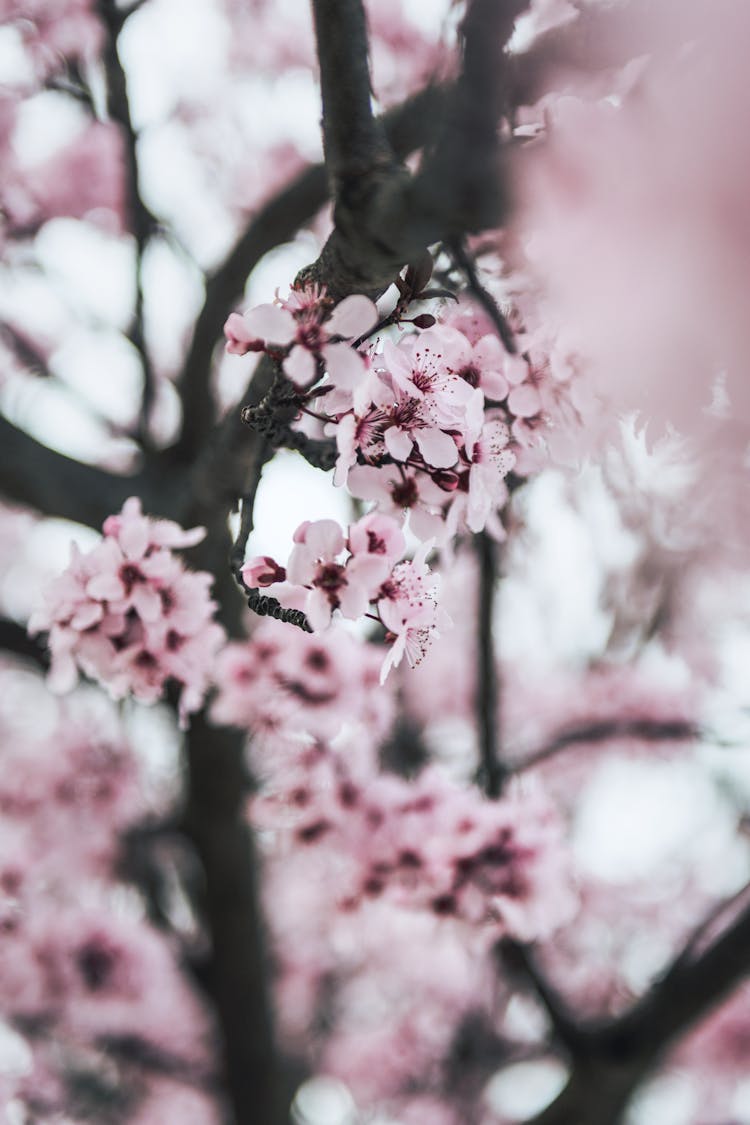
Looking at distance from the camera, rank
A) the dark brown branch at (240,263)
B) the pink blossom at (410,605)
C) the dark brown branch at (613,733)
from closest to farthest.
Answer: the pink blossom at (410,605), the dark brown branch at (240,263), the dark brown branch at (613,733)

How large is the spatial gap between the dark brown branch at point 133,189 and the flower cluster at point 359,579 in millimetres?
2100

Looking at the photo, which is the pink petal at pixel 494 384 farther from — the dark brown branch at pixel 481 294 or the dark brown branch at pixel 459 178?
the dark brown branch at pixel 459 178

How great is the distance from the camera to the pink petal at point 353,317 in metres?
0.80

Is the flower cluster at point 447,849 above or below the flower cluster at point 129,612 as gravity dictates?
below

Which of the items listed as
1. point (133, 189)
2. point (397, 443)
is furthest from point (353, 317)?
point (133, 189)

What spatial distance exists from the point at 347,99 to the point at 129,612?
778mm

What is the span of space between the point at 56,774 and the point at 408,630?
2.51m

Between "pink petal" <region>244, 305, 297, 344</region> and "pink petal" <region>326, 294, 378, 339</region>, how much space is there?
0.15 feet

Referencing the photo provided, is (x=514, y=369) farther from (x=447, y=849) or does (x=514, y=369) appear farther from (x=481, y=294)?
(x=447, y=849)

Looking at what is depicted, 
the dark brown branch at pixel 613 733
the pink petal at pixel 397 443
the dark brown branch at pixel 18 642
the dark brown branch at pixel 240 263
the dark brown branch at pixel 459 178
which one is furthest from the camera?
the dark brown branch at pixel 613 733

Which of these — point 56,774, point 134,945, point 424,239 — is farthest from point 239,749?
point 424,239

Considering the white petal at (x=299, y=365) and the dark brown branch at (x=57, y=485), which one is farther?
the dark brown branch at (x=57, y=485)

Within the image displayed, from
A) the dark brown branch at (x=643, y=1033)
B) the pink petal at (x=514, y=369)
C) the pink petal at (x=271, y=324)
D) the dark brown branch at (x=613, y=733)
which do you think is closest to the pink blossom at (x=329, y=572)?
the pink petal at (x=271, y=324)

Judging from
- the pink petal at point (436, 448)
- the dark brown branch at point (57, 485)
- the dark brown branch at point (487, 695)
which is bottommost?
the dark brown branch at point (487, 695)
